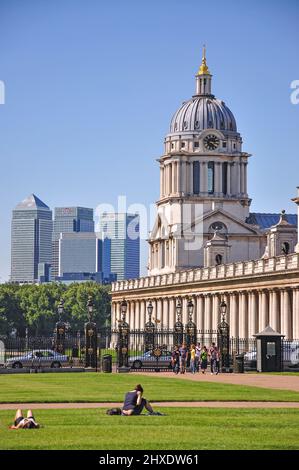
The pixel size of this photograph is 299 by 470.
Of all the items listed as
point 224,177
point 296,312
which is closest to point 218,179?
point 224,177

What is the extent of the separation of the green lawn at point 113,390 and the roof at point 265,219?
10695 centimetres

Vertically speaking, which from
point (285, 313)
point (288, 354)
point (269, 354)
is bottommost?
point (269, 354)

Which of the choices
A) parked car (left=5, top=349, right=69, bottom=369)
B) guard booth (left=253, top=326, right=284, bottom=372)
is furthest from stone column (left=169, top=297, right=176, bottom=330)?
guard booth (left=253, top=326, right=284, bottom=372)

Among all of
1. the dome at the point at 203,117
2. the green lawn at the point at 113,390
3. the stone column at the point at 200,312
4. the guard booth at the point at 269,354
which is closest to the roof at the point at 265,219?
the dome at the point at 203,117

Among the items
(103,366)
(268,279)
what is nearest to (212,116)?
(268,279)

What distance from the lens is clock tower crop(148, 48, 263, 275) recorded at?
566 feet

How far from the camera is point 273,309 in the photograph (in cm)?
12081

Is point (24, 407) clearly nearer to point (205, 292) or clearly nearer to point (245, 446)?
point (245, 446)

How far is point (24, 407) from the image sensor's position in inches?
1842

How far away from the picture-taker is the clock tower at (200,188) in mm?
172500

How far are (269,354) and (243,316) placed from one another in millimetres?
48599

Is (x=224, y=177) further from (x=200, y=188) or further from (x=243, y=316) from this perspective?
(x=243, y=316)

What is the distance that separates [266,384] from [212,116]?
11613 cm

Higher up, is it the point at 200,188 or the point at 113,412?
the point at 200,188
